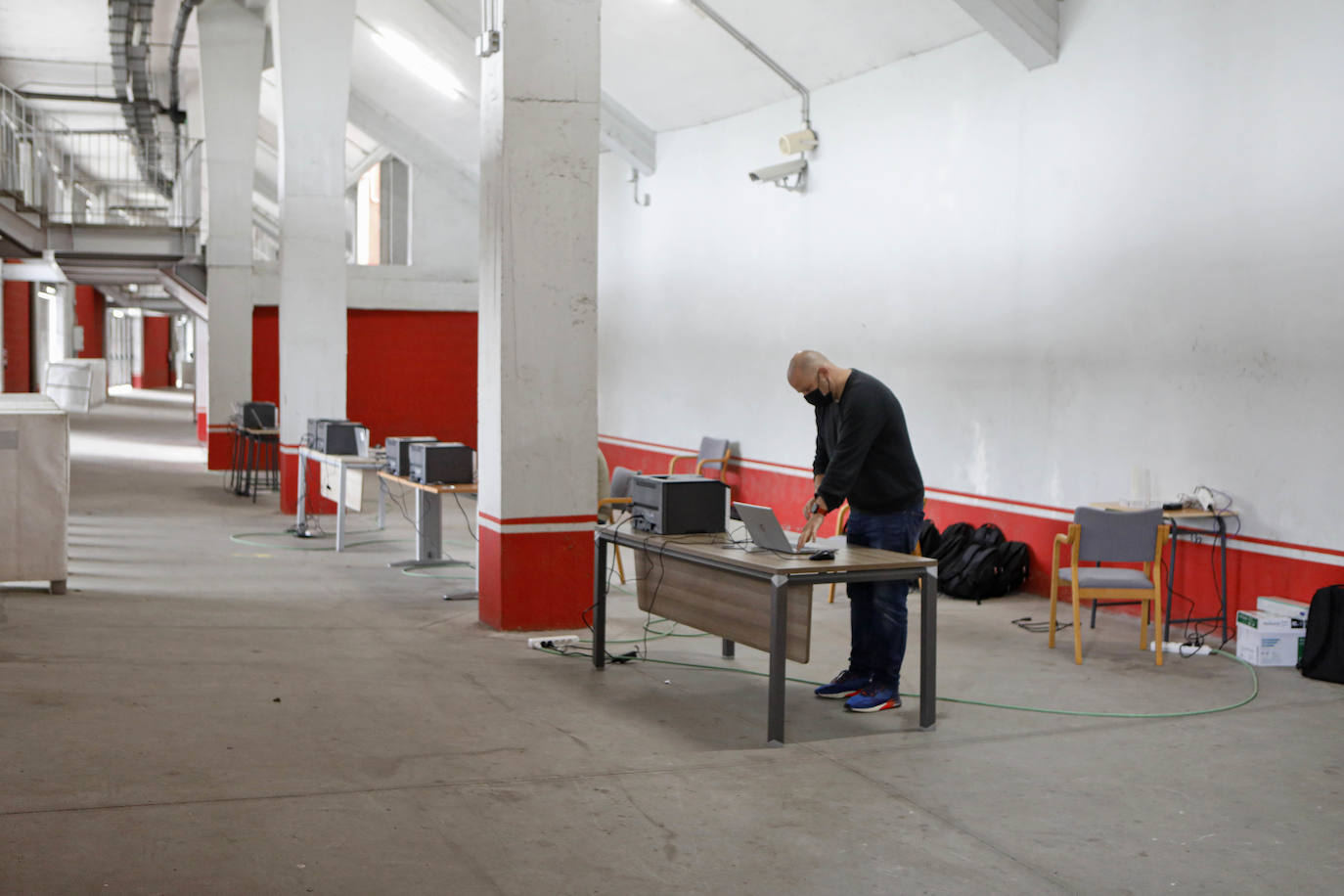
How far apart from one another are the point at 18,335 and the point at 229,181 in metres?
13.4

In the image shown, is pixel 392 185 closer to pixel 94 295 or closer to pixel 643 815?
pixel 643 815

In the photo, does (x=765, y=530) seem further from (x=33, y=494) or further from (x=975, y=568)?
(x=33, y=494)

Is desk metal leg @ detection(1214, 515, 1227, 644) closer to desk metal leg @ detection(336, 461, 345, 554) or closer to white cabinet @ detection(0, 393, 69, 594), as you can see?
desk metal leg @ detection(336, 461, 345, 554)

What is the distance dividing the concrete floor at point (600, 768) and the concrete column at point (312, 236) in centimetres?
524

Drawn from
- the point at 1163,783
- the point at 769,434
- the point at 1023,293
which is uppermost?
the point at 1023,293

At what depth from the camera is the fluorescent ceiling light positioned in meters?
15.0

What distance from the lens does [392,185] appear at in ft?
64.1

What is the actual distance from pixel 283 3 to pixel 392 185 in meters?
7.50

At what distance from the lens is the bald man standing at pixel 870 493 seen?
5.57m

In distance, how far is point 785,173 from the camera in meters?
11.3

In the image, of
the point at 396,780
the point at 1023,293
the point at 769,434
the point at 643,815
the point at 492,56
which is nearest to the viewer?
the point at 643,815

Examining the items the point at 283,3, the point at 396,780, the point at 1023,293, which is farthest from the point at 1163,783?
the point at 283,3

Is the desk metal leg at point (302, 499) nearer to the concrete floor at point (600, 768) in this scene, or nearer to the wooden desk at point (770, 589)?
the concrete floor at point (600, 768)

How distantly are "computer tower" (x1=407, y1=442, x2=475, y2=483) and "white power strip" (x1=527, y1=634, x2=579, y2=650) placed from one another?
197 cm
